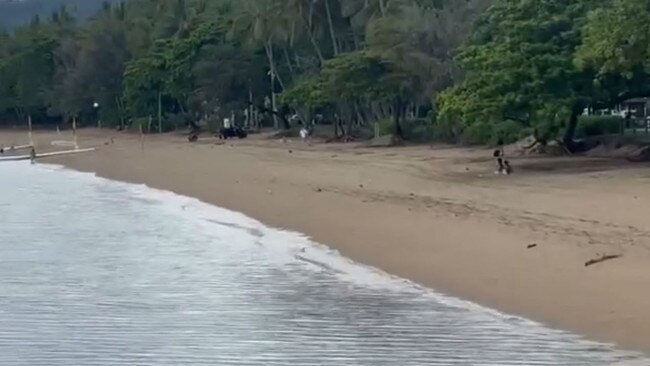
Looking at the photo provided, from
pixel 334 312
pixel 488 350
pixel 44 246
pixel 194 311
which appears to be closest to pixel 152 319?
pixel 194 311

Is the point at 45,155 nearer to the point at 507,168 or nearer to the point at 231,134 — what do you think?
the point at 231,134

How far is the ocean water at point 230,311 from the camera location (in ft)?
→ 34.1

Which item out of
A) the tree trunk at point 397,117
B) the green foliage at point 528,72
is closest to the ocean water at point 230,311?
the green foliage at point 528,72

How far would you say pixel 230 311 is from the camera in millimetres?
12883

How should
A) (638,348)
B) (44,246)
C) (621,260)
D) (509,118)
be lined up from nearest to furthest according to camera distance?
(638,348)
(621,260)
(44,246)
(509,118)

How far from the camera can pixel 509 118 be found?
103 feet

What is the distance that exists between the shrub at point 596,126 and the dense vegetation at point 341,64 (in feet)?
9.49

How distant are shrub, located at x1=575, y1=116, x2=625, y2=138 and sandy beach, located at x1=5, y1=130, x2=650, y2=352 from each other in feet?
11.2

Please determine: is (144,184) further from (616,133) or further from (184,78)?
(184,78)

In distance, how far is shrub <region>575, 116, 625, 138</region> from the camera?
39.2 meters

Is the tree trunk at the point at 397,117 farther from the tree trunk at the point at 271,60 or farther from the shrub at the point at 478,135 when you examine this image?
the tree trunk at the point at 271,60

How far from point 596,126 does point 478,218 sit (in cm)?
2103

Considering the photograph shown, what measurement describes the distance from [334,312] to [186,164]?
3200 cm

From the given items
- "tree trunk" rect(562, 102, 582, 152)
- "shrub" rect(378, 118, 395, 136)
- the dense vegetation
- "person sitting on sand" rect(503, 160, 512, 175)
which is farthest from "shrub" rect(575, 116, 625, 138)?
"shrub" rect(378, 118, 395, 136)
